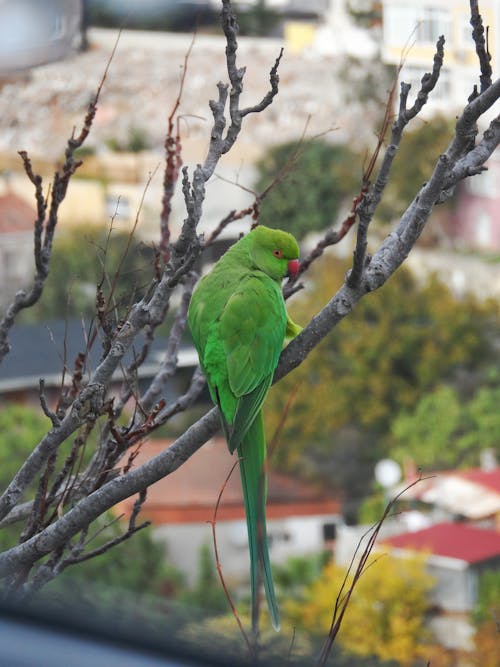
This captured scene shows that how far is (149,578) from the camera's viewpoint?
45.6ft

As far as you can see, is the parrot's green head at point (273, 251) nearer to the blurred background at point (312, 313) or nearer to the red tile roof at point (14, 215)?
the blurred background at point (312, 313)

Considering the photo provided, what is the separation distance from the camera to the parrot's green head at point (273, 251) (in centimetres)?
125

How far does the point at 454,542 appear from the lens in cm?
1252

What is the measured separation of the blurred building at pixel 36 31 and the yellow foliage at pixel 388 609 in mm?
15903

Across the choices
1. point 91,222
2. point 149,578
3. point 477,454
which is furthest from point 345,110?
point 149,578

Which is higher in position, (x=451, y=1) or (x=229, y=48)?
(x=451, y=1)

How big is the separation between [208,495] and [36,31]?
13.0 metres

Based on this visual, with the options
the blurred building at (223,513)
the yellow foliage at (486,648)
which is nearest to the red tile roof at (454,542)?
the yellow foliage at (486,648)

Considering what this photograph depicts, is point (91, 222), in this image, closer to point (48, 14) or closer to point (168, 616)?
point (48, 14)

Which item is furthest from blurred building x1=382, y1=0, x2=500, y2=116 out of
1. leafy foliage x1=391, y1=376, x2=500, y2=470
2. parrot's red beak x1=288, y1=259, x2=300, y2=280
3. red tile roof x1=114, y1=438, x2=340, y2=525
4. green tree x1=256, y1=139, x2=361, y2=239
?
parrot's red beak x1=288, y1=259, x2=300, y2=280

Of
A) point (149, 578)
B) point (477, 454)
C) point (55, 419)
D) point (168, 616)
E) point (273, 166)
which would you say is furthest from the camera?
point (273, 166)

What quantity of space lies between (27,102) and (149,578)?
16323 millimetres

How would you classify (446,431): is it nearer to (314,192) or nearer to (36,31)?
(314,192)

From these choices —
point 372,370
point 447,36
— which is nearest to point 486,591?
point 372,370
